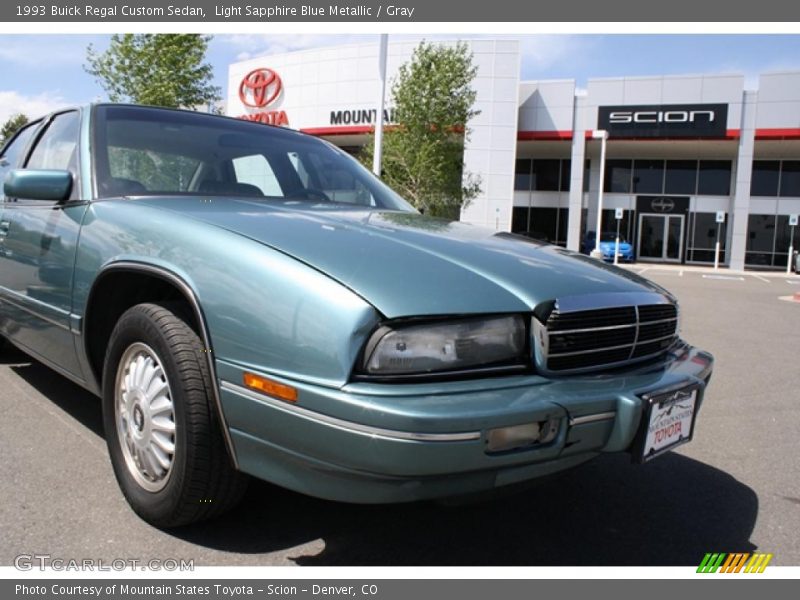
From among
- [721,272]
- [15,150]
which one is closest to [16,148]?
[15,150]

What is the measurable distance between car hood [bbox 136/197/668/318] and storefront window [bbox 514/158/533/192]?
2998cm

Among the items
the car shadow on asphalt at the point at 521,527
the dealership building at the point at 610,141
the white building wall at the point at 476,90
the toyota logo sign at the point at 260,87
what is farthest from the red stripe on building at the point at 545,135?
the car shadow on asphalt at the point at 521,527

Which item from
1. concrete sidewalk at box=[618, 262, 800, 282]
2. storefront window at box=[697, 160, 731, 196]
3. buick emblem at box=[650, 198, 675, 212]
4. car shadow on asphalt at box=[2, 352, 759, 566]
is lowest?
car shadow on asphalt at box=[2, 352, 759, 566]

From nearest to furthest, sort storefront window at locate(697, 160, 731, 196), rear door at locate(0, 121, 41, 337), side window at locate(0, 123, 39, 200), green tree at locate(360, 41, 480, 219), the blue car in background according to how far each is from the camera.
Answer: rear door at locate(0, 121, 41, 337), side window at locate(0, 123, 39, 200), green tree at locate(360, 41, 480, 219), the blue car in background, storefront window at locate(697, 160, 731, 196)

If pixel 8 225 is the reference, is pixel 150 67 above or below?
above

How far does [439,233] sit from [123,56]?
17.2 meters

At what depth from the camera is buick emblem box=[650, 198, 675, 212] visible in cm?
2975

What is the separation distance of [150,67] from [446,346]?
17604 millimetres

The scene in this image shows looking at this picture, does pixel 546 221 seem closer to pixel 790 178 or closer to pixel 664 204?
pixel 664 204

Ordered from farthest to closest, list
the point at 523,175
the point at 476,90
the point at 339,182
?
the point at 523,175 < the point at 476,90 < the point at 339,182

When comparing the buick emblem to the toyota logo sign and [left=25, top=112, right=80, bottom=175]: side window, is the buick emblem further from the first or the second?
[left=25, top=112, right=80, bottom=175]: side window

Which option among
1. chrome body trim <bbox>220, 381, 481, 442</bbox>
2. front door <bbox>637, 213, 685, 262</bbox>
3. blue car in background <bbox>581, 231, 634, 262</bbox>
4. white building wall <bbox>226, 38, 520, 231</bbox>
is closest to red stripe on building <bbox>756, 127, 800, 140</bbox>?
front door <bbox>637, 213, 685, 262</bbox>

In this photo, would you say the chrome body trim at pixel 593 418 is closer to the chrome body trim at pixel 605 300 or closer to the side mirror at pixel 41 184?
the chrome body trim at pixel 605 300

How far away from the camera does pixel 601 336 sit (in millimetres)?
2186
